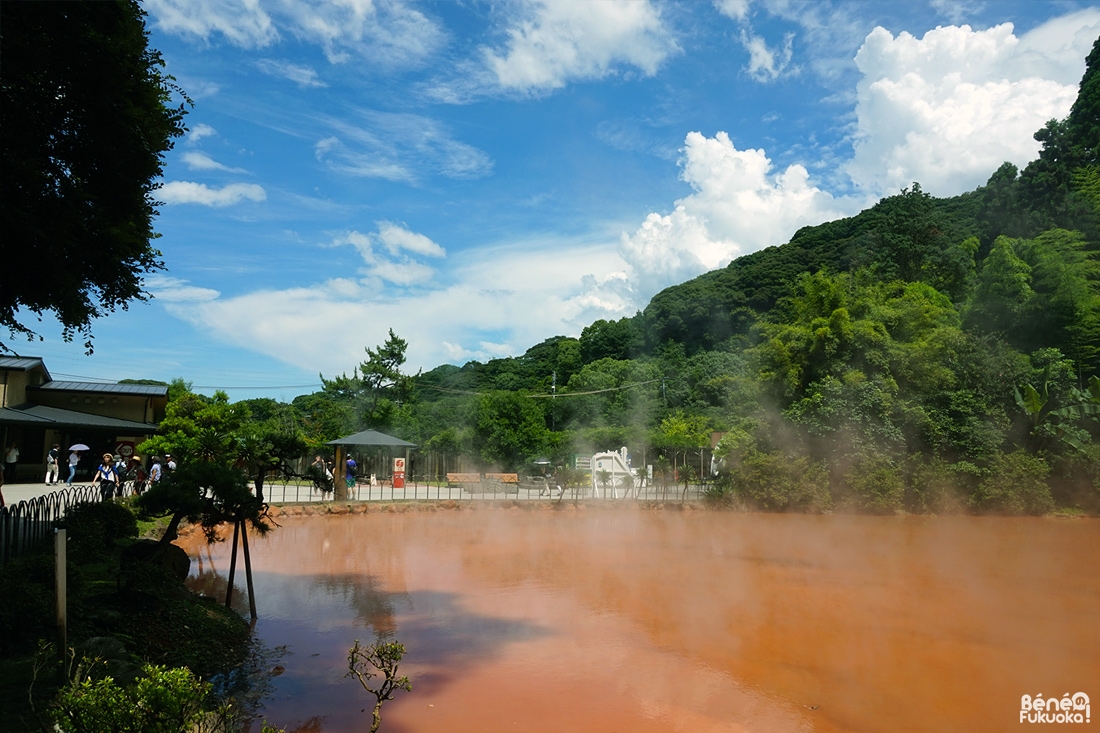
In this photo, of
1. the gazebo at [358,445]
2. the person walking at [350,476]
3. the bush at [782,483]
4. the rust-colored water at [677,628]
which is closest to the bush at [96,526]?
the rust-colored water at [677,628]

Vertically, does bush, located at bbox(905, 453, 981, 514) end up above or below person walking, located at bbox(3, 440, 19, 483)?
below

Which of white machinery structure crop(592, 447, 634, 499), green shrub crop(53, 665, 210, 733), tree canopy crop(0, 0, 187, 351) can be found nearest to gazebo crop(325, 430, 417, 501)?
white machinery structure crop(592, 447, 634, 499)

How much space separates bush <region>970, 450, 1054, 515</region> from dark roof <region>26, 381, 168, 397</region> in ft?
106

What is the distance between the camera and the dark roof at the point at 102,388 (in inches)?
1014

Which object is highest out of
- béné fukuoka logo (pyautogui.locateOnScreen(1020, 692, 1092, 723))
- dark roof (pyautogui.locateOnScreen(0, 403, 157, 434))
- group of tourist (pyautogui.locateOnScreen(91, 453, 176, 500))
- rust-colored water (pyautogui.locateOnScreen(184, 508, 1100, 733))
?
dark roof (pyautogui.locateOnScreen(0, 403, 157, 434))

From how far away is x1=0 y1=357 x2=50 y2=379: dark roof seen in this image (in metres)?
23.0

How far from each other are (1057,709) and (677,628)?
4.21 meters

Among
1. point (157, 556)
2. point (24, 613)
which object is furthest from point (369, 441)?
point (24, 613)

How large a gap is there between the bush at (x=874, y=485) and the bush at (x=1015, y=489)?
2652 mm

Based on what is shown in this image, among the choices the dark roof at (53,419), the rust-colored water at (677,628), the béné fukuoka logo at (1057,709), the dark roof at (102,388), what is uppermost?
the dark roof at (102,388)

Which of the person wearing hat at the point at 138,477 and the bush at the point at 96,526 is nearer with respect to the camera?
the bush at the point at 96,526

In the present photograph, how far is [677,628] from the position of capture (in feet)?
30.8

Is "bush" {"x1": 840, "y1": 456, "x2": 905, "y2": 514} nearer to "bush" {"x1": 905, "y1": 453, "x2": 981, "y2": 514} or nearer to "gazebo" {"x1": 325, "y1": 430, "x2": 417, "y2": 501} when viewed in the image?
"bush" {"x1": 905, "y1": 453, "x2": 981, "y2": 514}

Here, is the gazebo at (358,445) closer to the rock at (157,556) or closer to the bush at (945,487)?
the rock at (157,556)
